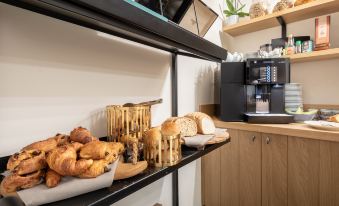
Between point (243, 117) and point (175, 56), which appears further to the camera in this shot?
point (243, 117)

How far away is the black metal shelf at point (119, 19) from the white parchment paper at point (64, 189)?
1.17 ft

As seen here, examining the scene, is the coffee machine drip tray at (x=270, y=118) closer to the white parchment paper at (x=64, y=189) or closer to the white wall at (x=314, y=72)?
the white wall at (x=314, y=72)

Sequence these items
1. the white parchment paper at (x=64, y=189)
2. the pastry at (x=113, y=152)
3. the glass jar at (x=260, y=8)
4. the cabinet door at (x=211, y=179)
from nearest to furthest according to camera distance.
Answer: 1. the white parchment paper at (x=64, y=189)
2. the pastry at (x=113, y=152)
3. the cabinet door at (x=211, y=179)
4. the glass jar at (x=260, y=8)

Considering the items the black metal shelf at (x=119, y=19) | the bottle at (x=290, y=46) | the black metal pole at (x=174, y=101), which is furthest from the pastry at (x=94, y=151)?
the bottle at (x=290, y=46)

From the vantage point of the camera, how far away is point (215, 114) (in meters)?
1.75

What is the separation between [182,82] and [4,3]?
1.01 m

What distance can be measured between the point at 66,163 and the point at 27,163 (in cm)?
8

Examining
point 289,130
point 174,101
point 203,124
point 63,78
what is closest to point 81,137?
point 63,78

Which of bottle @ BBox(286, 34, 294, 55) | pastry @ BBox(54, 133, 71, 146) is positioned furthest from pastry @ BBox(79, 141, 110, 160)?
bottle @ BBox(286, 34, 294, 55)

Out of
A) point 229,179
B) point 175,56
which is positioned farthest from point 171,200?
point 175,56

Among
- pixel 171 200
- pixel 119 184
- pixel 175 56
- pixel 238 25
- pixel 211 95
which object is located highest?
pixel 238 25

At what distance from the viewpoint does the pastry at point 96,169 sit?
0.45m

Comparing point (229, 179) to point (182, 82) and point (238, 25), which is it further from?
point (238, 25)

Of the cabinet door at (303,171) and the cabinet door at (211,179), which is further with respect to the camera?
the cabinet door at (211,179)
